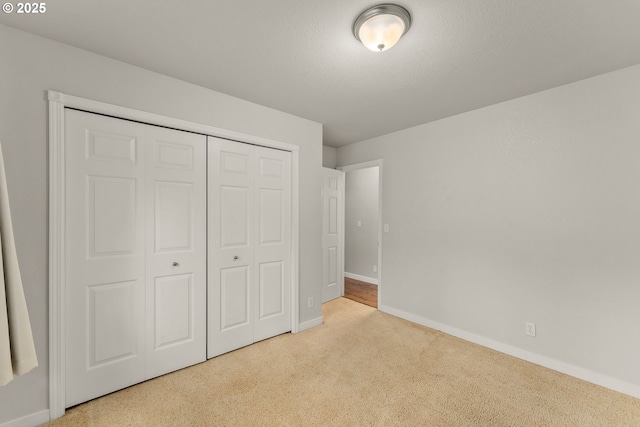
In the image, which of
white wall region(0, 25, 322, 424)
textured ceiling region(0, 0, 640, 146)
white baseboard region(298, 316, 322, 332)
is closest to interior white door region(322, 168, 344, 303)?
white baseboard region(298, 316, 322, 332)

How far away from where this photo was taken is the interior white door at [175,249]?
2.15 m

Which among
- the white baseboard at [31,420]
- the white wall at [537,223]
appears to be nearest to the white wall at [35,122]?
the white baseboard at [31,420]

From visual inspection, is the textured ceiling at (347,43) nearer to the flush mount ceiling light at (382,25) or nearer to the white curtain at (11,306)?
the flush mount ceiling light at (382,25)

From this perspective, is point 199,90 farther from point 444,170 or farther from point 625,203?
point 625,203

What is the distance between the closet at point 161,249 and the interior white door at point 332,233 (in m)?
1.18

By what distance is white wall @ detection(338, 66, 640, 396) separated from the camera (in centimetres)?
207

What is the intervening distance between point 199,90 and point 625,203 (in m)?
3.49

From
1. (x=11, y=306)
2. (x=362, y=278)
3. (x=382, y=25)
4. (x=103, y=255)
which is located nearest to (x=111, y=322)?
(x=103, y=255)

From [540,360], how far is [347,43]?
3.04 metres

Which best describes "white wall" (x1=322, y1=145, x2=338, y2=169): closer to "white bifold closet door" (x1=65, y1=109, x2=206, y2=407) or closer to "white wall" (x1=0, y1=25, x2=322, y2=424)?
"white bifold closet door" (x1=65, y1=109, x2=206, y2=407)

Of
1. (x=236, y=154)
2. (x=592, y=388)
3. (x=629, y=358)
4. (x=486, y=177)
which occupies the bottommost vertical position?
(x=592, y=388)

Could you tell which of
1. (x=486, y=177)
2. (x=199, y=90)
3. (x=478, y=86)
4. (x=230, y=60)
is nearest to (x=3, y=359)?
(x=230, y=60)

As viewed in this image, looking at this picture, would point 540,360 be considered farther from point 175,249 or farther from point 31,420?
point 31,420

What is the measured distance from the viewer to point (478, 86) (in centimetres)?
234
